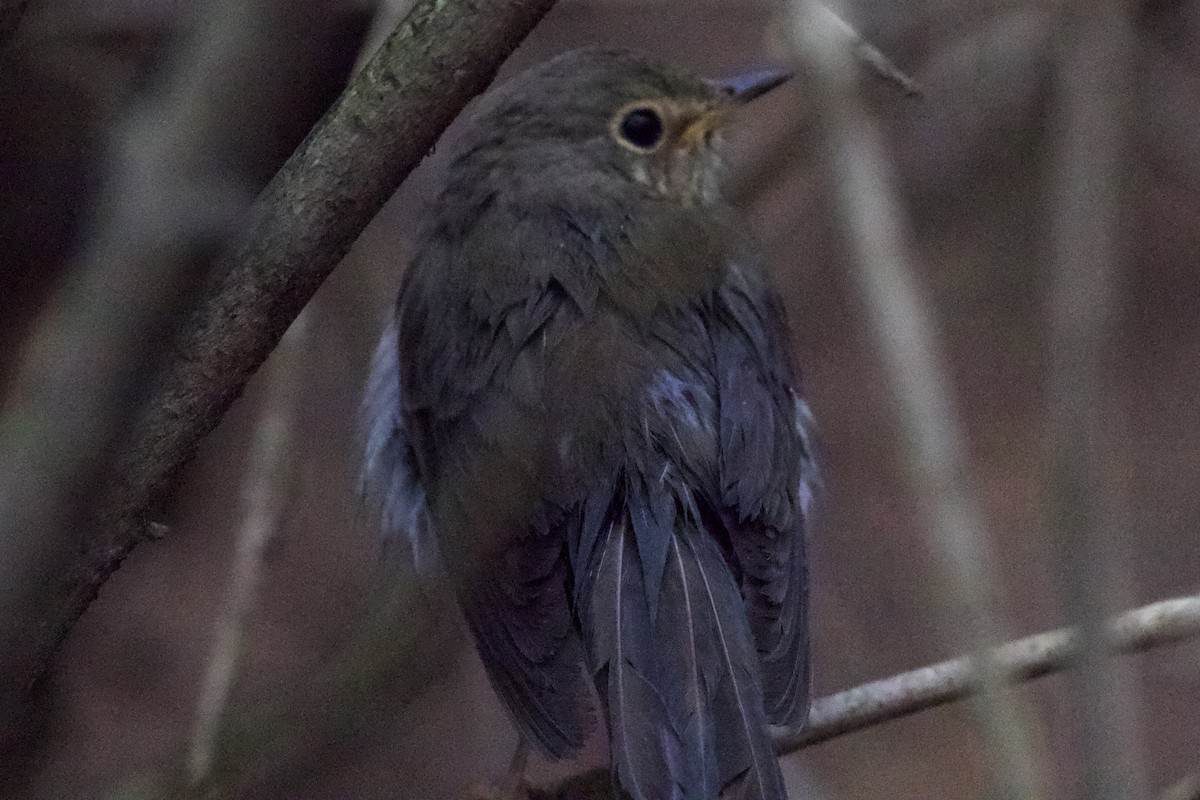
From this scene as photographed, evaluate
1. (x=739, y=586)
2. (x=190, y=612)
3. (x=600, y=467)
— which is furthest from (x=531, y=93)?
(x=190, y=612)

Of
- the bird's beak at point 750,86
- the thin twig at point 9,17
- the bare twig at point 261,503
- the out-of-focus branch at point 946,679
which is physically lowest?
the out-of-focus branch at point 946,679

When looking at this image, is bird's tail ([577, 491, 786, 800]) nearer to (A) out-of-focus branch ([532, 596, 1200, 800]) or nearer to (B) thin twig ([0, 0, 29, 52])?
(A) out-of-focus branch ([532, 596, 1200, 800])

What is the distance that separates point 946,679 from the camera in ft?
9.33

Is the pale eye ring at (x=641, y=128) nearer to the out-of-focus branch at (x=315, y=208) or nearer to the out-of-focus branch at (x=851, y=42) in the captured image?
the out-of-focus branch at (x=851, y=42)

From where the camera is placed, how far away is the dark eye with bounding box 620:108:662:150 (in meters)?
3.58

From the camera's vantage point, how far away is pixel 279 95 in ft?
3.98

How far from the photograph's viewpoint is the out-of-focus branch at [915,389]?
2.07 metres

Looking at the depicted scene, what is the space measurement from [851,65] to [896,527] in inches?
138

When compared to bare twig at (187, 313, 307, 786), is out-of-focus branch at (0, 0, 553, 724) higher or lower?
higher

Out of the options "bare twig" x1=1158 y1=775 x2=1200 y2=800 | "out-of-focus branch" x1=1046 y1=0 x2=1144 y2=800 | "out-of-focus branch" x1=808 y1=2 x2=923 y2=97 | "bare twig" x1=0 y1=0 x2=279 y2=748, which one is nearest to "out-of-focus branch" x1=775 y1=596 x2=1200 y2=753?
"bare twig" x1=1158 y1=775 x2=1200 y2=800

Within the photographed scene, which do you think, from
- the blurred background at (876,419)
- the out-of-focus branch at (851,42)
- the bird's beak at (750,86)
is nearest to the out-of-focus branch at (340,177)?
the out-of-focus branch at (851,42)

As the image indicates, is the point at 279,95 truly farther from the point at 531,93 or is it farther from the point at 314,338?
the point at 314,338

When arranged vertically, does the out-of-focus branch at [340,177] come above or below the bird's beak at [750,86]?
below

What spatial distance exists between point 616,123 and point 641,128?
66mm
